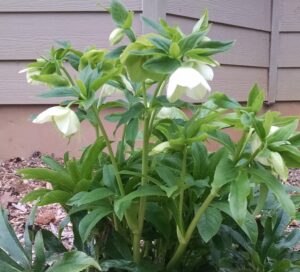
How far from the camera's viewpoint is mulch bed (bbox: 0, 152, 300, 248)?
2.04m

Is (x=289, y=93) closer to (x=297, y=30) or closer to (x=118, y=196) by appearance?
(x=297, y=30)

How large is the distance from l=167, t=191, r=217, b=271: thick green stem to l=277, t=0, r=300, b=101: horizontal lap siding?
8.51 feet

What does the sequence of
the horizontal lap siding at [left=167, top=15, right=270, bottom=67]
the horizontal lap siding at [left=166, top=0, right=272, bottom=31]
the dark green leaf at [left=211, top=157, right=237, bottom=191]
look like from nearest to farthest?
the dark green leaf at [left=211, top=157, right=237, bottom=191]
the horizontal lap siding at [left=166, top=0, right=272, bottom=31]
the horizontal lap siding at [left=167, top=15, right=270, bottom=67]

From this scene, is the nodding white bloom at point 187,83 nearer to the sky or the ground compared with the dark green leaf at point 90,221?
nearer to the sky

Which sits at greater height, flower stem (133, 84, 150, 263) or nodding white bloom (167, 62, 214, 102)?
nodding white bloom (167, 62, 214, 102)

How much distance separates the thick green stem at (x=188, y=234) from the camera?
3.27 feet

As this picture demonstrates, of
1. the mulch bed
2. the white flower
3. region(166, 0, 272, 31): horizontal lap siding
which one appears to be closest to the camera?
the white flower

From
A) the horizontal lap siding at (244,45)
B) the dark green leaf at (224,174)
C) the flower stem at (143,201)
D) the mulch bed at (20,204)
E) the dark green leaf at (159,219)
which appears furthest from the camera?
the horizontal lap siding at (244,45)

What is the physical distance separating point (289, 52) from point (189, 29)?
3.32 ft

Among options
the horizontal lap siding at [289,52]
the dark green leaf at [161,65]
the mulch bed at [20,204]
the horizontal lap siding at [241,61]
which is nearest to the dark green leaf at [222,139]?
the dark green leaf at [161,65]

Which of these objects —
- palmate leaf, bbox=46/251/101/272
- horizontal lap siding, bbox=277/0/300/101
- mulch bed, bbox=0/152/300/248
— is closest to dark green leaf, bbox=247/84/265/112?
palmate leaf, bbox=46/251/101/272

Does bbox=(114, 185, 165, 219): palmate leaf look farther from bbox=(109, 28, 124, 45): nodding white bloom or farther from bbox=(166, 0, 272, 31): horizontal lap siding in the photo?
bbox=(166, 0, 272, 31): horizontal lap siding

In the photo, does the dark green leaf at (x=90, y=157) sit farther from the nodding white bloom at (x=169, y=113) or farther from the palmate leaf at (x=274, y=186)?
the palmate leaf at (x=274, y=186)

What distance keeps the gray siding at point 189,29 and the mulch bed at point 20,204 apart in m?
0.34
